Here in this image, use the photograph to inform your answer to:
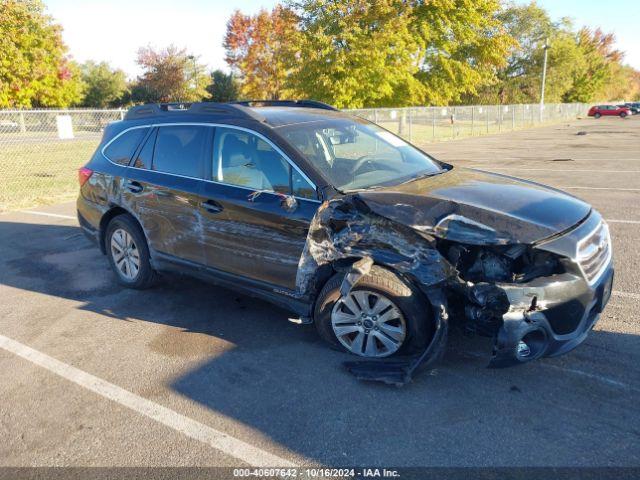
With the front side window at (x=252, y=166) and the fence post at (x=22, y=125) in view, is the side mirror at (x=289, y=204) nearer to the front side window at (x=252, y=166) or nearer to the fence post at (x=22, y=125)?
the front side window at (x=252, y=166)

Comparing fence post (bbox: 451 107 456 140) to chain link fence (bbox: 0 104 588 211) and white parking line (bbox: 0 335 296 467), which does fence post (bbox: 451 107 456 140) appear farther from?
white parking line (bbox: 0 335 296 467)

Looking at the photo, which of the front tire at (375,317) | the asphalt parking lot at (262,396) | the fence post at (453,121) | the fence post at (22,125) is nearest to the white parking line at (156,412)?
the asphalt parking lot at (262,396)

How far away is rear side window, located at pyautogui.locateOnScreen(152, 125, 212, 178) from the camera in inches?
179

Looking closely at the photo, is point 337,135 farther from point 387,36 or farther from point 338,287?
point 387,36

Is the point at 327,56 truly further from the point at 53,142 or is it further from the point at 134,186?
the point at 134,186

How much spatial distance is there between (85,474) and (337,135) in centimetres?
317

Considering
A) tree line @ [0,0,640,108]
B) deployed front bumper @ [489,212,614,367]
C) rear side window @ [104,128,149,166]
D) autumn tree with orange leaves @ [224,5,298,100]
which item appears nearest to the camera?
deployed front bumper @ [489,212,614,367]

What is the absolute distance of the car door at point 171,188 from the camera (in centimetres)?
451

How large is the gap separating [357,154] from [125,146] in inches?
99.1

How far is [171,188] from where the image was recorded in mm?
4641

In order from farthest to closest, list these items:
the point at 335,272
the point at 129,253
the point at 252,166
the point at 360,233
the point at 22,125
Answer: the point at 22,125 → the point at 129,253 → the point at 252,166 → the point at 335,272 → the point at 360,233

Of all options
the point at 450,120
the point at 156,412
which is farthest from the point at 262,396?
the point at 450,120

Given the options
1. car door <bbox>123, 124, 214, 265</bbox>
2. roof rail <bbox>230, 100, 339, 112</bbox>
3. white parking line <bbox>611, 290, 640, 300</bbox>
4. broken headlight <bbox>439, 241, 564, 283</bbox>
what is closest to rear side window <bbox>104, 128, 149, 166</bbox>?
car door <bbox>123, 124, 214, 265</bbox>

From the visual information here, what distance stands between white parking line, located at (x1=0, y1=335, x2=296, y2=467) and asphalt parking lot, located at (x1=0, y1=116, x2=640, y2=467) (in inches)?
0.4
